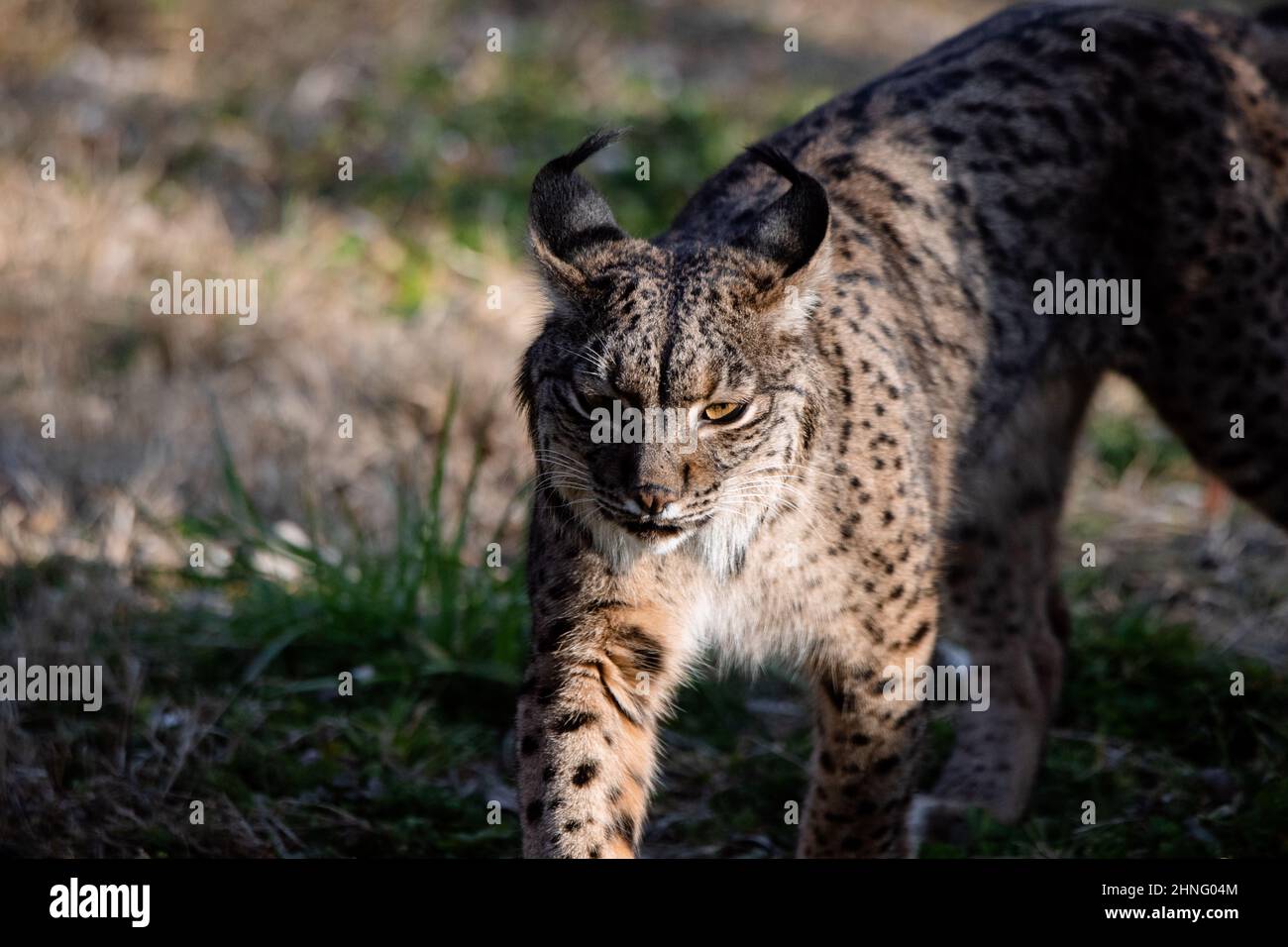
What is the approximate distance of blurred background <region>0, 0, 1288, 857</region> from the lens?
5109mm

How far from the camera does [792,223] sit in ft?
13.7

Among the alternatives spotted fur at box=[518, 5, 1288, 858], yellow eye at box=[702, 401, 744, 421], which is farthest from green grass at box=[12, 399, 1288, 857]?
yellow eye at box=[702, 401, 744, 421]

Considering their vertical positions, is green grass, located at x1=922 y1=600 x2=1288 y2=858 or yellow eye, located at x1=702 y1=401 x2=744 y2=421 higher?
yellow eye, located at x1=702 y1=401 x2=744 y2=421

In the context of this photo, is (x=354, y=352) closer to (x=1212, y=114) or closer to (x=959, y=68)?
(x=959, y=68)

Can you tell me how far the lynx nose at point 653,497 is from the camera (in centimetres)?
384

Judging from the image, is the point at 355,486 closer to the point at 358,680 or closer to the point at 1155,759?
the point at 358,680

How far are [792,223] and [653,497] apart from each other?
860 mm

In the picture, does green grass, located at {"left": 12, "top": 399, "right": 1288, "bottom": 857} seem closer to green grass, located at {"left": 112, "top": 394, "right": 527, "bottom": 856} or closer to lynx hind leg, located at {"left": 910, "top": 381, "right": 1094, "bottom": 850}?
green grass, located at {"left": 112, "top": 394, "right": 527, "bottom": 856}

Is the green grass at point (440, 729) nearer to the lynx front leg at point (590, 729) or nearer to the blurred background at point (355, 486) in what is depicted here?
the blurred background at point (355, 486)

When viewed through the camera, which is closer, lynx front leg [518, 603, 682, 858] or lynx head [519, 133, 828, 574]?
lynx head [519, 133, 828, 574]

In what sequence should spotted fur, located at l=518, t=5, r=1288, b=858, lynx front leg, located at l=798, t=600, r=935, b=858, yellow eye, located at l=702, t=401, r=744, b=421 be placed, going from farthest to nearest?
lynx front leg, located at l=798, t=600, r=935, b=858
spotted fur, located at l=518, t=5, r=1288, b=858
yellow eye, located at l=702, t=401, r=744, b=421

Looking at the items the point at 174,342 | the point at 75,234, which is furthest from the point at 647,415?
the point at 75,234

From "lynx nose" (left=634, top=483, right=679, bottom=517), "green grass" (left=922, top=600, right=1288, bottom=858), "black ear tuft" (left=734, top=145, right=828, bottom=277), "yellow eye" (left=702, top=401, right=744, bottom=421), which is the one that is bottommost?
"green grass" (left=922, top=600, right=1288, bottom=858)

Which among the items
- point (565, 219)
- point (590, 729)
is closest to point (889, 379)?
point (565, 219)
